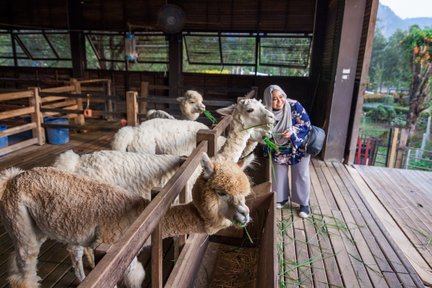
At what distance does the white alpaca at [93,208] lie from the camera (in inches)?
71.2

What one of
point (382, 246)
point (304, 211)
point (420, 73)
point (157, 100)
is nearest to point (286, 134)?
point (304, 211)

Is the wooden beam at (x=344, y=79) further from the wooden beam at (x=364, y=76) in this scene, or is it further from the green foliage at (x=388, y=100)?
the green foliage at (x=388, y=100)

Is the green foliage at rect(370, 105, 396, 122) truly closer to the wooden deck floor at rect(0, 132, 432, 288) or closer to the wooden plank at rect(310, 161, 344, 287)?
the wooden deck floor at rect(0, 132, 432, 288)

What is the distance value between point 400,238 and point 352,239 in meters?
0.64

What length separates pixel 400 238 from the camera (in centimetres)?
344

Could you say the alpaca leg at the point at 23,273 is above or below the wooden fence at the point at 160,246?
below

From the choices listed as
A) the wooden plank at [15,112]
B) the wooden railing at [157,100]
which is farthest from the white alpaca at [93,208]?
the wooden plank at [15,112]

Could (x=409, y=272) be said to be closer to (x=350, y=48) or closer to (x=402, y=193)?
(x=402, y=193)

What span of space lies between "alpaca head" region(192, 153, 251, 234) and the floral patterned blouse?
1.79m

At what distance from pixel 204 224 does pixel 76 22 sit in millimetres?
11166

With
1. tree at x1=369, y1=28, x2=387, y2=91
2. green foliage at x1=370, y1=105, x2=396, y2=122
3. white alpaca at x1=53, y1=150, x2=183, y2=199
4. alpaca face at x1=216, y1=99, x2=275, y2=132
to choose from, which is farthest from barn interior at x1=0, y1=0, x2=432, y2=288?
tree at x1=369, y1=28, x2=387, y2=91

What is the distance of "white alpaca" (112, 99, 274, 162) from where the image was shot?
3.38 metres

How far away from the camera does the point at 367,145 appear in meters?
9.48

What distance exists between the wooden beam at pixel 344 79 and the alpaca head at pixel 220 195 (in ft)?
14.2
